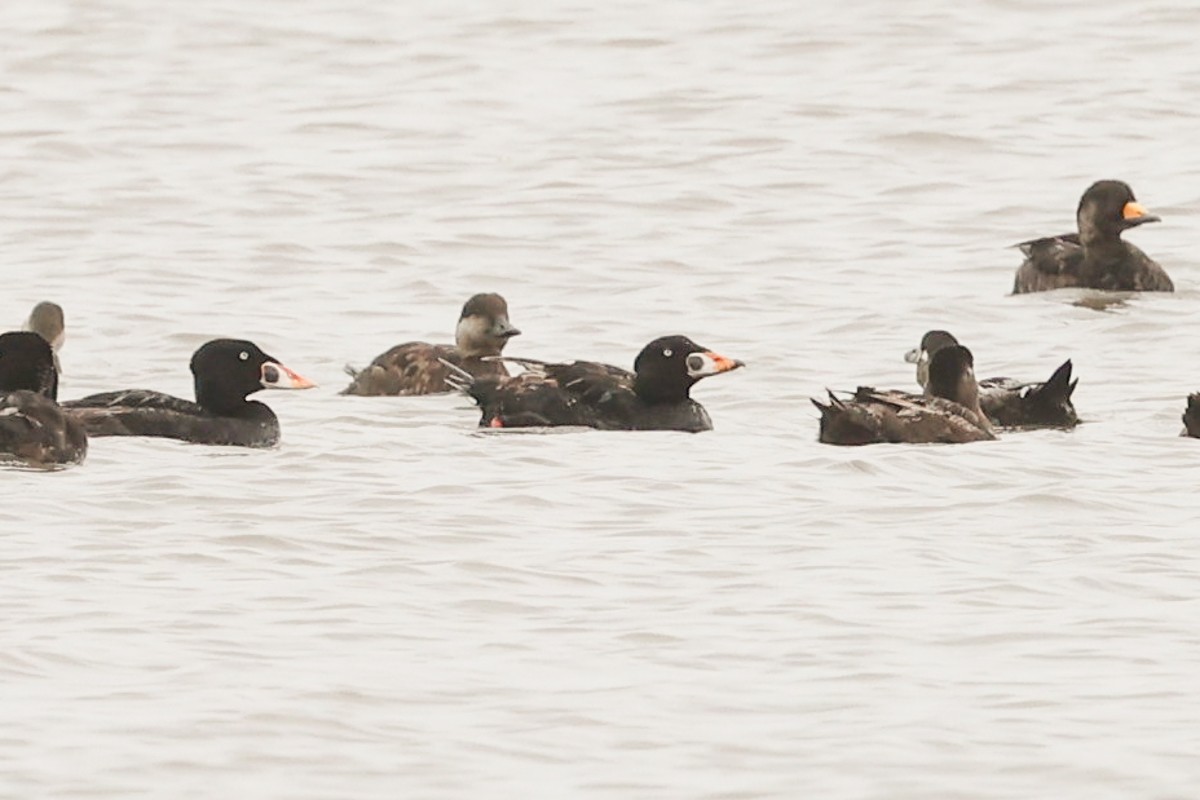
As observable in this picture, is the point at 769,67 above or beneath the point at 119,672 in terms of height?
above

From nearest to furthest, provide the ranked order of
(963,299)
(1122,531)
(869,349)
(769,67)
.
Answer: (1122,531) < (869,349) < (963,299) < (769,67)

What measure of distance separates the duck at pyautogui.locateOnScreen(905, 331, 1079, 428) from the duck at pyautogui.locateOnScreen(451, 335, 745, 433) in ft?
3.96

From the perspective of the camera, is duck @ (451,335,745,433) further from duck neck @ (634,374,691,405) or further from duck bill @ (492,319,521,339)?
duck bill @ (492,319,521,339)

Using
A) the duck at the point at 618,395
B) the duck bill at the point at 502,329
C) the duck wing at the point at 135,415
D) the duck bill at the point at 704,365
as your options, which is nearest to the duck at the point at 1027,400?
the duck bill at the point at 704,365

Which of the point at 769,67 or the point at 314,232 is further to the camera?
the point at 769,67

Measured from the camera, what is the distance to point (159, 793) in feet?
30.0

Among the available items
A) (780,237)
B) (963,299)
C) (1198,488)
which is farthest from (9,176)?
(1198,488)

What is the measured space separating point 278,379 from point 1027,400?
147 inches

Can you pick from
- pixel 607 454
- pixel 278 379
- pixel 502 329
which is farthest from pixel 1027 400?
pixel 278 379

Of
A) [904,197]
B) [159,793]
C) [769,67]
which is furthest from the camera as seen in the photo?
[769,67]

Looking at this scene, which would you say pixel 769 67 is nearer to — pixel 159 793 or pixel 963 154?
pixel 963 154

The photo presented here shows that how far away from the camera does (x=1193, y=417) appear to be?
50.1 feet

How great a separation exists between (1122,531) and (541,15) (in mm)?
22571

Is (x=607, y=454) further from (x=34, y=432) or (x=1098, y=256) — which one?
(x=1098, y=256)
